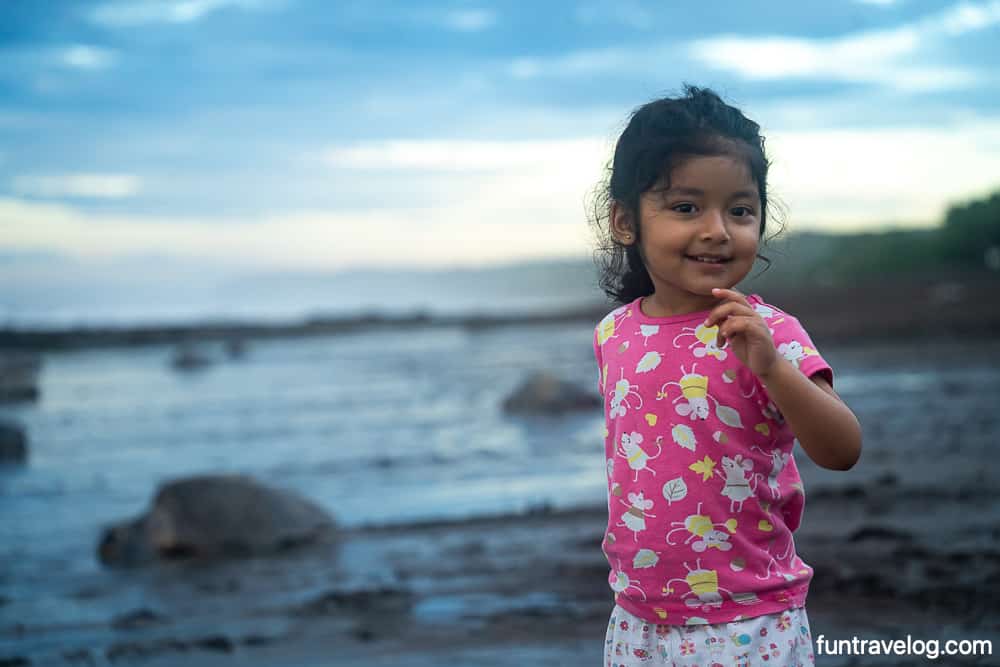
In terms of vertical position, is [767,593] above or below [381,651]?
above

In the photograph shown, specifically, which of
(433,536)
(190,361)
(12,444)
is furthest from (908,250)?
(433,536)

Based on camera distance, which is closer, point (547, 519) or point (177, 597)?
point (177, 597)

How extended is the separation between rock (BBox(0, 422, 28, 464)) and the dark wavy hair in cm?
1026

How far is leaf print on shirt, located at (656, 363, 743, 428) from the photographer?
2.24 m

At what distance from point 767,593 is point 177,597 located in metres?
4.18

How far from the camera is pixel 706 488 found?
2254mm

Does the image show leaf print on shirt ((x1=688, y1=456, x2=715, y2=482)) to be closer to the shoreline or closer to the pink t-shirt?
the pink t-shirt

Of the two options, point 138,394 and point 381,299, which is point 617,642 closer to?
point 138,394

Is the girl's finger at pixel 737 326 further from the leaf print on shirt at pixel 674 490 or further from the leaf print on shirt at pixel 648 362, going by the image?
the leaf print on shirt at pixel 674 490

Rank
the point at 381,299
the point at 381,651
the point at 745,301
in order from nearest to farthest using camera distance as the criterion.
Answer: the point at 745,301 → the point at 381,651 → the point at 381,299

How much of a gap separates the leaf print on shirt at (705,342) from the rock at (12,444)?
10465 millimetres

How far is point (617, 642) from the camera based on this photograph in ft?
7.79

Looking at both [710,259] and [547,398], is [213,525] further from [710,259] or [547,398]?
[547,398]

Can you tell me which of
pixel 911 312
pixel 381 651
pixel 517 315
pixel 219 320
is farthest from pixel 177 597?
pixel 219 320
